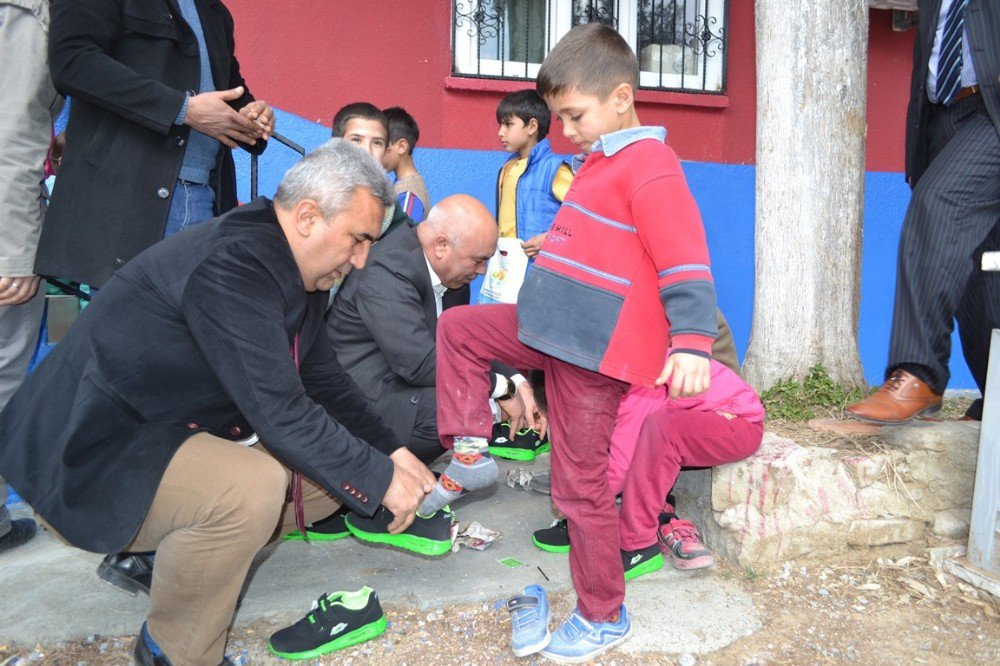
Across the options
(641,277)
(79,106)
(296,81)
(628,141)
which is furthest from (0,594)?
(296,81)

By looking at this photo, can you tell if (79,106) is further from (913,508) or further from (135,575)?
(913,508)

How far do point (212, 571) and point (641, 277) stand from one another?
1.32m

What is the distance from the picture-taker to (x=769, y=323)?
3.23 m

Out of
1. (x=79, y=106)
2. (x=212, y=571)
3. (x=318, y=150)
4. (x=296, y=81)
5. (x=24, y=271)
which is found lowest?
(x=212, y=571)

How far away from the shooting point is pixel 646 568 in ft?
8.74

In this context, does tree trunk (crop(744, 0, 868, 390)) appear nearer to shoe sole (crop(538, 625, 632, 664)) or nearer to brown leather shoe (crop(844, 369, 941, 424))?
brown leather shoe (crop(844, 369, 941, 424))

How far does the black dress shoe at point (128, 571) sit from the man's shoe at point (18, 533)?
0.65 m

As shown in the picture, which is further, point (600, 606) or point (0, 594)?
point (0, 594)

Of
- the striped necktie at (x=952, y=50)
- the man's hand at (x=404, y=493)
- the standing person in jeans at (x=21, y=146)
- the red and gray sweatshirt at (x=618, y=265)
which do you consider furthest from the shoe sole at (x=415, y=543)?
the striped necktie at (x=952, y=50)

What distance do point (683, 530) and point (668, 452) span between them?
36 cm

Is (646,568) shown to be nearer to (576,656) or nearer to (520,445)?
(576,656)

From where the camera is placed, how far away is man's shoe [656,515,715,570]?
2.69 m

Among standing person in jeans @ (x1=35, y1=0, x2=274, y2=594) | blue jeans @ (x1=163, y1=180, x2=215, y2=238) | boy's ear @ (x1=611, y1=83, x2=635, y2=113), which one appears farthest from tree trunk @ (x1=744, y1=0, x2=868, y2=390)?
blue jeans @ (x1=163, y1=180, x2=215, y2=238)

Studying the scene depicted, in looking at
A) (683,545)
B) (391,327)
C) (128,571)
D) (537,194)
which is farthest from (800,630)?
(537,194)
